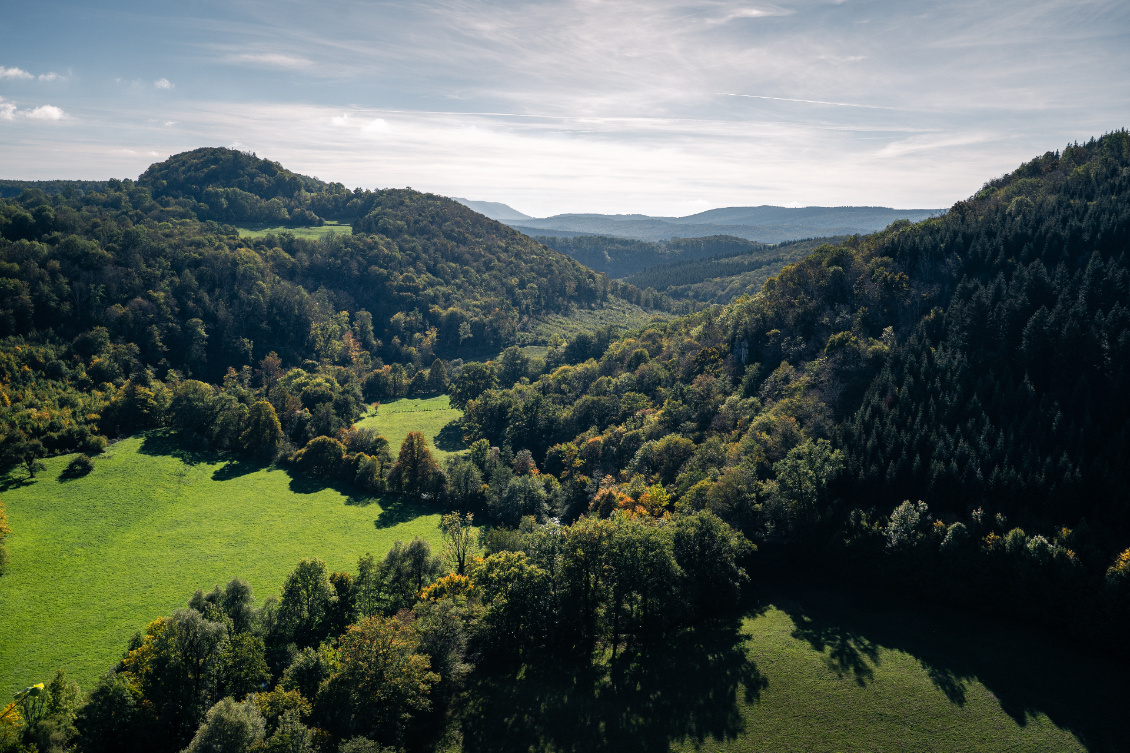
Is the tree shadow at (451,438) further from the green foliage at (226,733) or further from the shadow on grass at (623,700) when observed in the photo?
the green foliage at (226,733)

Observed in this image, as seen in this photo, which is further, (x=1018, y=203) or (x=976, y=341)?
(x=1018, y=203)

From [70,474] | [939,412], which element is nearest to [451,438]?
[70,474]

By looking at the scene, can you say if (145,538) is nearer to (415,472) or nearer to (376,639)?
(415,472)

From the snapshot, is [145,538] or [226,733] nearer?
[226,733]

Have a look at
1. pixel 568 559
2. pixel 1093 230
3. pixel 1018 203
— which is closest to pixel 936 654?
pixel 568 559

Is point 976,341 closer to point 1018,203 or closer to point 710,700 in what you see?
point 1018,203

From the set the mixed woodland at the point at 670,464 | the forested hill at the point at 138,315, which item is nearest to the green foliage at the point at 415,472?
the mixed woodland at the point at 670,464

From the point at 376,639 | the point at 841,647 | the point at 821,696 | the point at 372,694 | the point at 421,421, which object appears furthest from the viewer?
the point at 421,421
